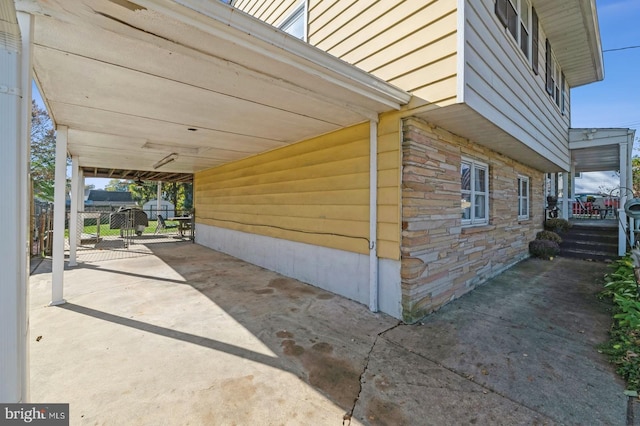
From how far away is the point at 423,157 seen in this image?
3.57 meters

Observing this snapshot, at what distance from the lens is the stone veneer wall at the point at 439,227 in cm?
343

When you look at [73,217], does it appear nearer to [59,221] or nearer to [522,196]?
[59,221]

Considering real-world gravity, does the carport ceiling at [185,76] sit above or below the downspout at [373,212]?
above

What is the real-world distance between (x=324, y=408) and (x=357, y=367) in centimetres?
57

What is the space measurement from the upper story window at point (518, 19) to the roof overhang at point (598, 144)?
403cm

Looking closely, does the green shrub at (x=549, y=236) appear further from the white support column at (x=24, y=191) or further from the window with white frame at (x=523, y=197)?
the white support column at (x=24, y=191)

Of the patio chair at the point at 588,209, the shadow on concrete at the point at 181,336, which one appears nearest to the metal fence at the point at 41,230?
the shadow on concrete at the point at 181,336

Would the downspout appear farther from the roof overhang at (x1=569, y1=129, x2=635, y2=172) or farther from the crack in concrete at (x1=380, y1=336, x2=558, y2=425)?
the roof overhang at (x1=569, y1=129, x2=635, y2=172)

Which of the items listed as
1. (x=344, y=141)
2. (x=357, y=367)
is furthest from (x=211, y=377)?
(x=344, y=141)

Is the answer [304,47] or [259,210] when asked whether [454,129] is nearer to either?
[304,47]

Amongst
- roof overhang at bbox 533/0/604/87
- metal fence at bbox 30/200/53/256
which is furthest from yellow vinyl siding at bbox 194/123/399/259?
roof overhang at bbox 533/0/604/87

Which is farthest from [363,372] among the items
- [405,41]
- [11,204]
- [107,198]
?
[107,198]

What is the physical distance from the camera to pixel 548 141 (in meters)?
6.14

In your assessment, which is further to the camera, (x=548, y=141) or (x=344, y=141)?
(x=548, y=141)
